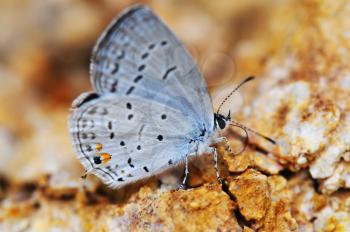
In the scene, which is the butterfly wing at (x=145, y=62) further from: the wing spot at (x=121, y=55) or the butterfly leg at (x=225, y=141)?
the butterfly leg at (x=225, y=141)

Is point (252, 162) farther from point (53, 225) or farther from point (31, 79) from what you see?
point (31, 79)

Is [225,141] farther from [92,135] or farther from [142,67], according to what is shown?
[92,135]

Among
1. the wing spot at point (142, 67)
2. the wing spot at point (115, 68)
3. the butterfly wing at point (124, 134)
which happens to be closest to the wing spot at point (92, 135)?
the butterfly wing at point (124, 134)

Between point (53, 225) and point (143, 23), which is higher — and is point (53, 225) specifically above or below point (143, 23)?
below

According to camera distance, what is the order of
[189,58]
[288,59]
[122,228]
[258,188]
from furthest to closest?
[288,59] → [189,58] → [122,228] → [258,188]

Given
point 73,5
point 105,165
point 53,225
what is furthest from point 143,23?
point 73,5

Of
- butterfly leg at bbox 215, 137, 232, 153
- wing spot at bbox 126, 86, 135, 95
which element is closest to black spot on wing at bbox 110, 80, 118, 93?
wing spot at bbox 126, 86, 135, 95

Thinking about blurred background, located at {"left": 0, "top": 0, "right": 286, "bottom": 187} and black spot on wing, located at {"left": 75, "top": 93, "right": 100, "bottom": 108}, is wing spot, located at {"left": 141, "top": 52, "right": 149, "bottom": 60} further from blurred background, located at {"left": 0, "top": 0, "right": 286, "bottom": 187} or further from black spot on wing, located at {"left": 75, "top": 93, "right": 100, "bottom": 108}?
blurred background, located at {"left": 0, "top": 0, "right": 286, "bottom": 187}

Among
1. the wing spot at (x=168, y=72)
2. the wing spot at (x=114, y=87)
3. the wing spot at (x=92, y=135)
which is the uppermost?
the wing spot at (x=168, y=72)
